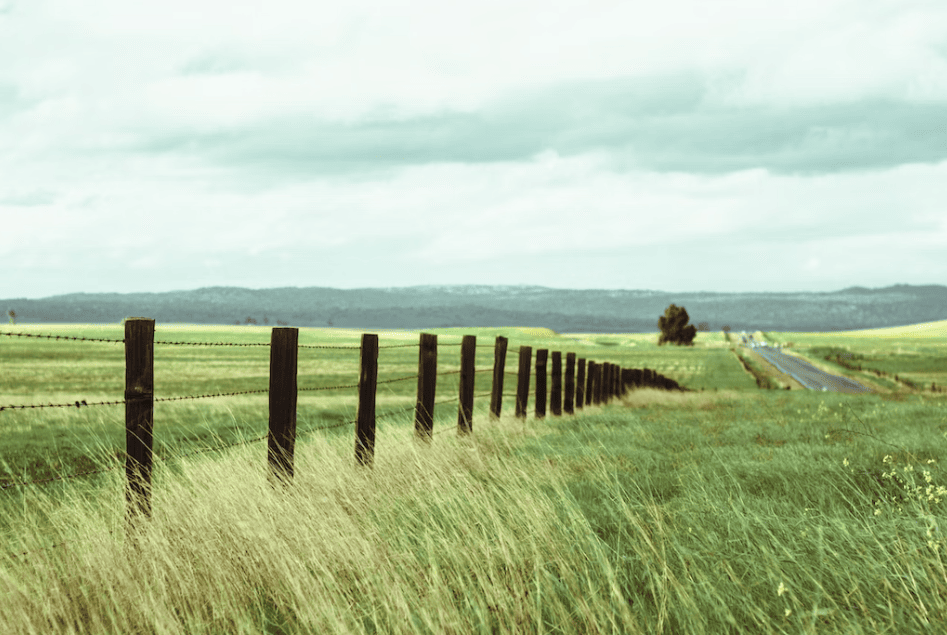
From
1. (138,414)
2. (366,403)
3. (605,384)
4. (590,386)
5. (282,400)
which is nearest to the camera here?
(138,414)

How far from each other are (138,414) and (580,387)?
49.1 ft

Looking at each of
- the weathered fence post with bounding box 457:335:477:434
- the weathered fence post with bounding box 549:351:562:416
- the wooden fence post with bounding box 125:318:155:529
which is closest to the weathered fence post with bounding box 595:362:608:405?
the weathered fence post with bounding box 549:351:562:416

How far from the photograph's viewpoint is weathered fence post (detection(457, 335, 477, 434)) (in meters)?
10.3

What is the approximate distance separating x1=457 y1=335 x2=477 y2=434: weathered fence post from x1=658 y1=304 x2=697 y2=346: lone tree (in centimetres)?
14825

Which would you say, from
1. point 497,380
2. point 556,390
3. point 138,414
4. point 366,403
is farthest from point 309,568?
point 556,390

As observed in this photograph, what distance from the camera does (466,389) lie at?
1060 cm

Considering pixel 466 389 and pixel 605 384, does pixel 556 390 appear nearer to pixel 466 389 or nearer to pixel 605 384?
pixel 466 389

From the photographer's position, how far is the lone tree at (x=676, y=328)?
15407 centimetres

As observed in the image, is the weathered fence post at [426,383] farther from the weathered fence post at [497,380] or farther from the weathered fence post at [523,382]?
the weathered fence post at [523,382]

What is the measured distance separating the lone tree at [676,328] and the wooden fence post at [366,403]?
15154 cm

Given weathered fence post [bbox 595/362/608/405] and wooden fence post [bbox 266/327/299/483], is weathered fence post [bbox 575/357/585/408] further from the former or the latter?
wooden fence post [bbox 266/327/299/483]

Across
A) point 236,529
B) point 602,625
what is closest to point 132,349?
point 236,529

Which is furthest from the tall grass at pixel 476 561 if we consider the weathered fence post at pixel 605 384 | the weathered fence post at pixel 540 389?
the weathered fence post at pixel 605 384

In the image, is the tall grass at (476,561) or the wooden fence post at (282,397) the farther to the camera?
the wooden fence post at (282,397)
